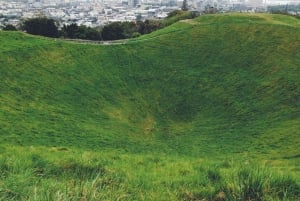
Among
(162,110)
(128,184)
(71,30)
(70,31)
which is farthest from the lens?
(71,30)

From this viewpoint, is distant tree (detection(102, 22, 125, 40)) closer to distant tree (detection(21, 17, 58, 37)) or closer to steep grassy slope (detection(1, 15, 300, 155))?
distant tree (detection(21, 17, 58, 37))

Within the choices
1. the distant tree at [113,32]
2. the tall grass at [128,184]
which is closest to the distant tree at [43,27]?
the distant tree at [113,32]

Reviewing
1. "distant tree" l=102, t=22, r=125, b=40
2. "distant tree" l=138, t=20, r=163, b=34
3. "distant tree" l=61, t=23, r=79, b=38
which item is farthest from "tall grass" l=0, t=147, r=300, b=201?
"distant tree" l=138, t=20, r=163, b=34

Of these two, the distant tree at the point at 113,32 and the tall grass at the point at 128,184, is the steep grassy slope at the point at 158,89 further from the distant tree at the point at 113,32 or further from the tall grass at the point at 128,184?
the distant tree at the point at 113,32

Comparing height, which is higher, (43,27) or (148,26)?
(43,27)

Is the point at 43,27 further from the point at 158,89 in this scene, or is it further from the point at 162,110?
the point at 162,110

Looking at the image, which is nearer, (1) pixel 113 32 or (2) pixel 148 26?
(1) pixel 113 32

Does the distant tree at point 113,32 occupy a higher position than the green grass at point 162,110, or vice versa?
the green grass at point 162,110

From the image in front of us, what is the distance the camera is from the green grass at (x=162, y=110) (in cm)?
522

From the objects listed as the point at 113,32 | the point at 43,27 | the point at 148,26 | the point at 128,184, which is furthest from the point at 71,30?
the point at 128,184

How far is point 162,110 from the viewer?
24.8m

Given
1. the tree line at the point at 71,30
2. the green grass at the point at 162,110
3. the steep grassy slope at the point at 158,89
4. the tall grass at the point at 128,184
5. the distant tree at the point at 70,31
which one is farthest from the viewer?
the distant tree at the point at 70,31

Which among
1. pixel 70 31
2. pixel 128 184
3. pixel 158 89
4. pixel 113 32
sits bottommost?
pixel 113 32

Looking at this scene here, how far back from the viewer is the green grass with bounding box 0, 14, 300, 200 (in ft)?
17.1
